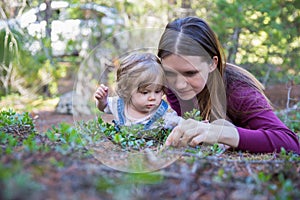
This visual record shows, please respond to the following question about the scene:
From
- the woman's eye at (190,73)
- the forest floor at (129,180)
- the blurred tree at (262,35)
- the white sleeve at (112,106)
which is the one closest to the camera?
the forest floor at (129,180)

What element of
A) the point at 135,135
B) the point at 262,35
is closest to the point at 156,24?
the point at 262,35

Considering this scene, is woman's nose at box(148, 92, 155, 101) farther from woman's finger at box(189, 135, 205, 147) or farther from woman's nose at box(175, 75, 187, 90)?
woman's finger at box(189, 135, 205, 147)

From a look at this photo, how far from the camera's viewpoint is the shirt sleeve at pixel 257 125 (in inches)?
99.7

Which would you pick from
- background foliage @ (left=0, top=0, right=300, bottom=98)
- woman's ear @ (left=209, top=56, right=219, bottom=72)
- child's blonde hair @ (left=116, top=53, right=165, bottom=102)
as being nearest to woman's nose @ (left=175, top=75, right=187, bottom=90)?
child's blonde hair @ (left=116, top=53, right=165, bottom=102)

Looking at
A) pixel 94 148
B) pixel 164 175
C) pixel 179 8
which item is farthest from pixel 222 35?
pixel 164 175

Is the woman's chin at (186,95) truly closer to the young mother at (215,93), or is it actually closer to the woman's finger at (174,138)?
the young mother at (215,93)

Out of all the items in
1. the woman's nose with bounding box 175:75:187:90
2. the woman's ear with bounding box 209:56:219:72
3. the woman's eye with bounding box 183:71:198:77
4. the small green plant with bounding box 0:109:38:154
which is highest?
the woman's ear with bounding box 209:56:219:72

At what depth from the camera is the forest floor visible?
1138mm

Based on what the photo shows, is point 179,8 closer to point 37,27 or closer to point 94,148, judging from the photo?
point 37,27

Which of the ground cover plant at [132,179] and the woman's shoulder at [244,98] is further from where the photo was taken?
the woman's shoulder at [244,98]

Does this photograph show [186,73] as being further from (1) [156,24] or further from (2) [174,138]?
(1) [156,24]

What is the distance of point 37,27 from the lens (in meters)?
6.49

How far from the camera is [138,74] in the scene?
261 cm

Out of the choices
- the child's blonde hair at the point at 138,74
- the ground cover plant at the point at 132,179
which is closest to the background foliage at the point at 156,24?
the child's blonde hair at the point at 138,74
